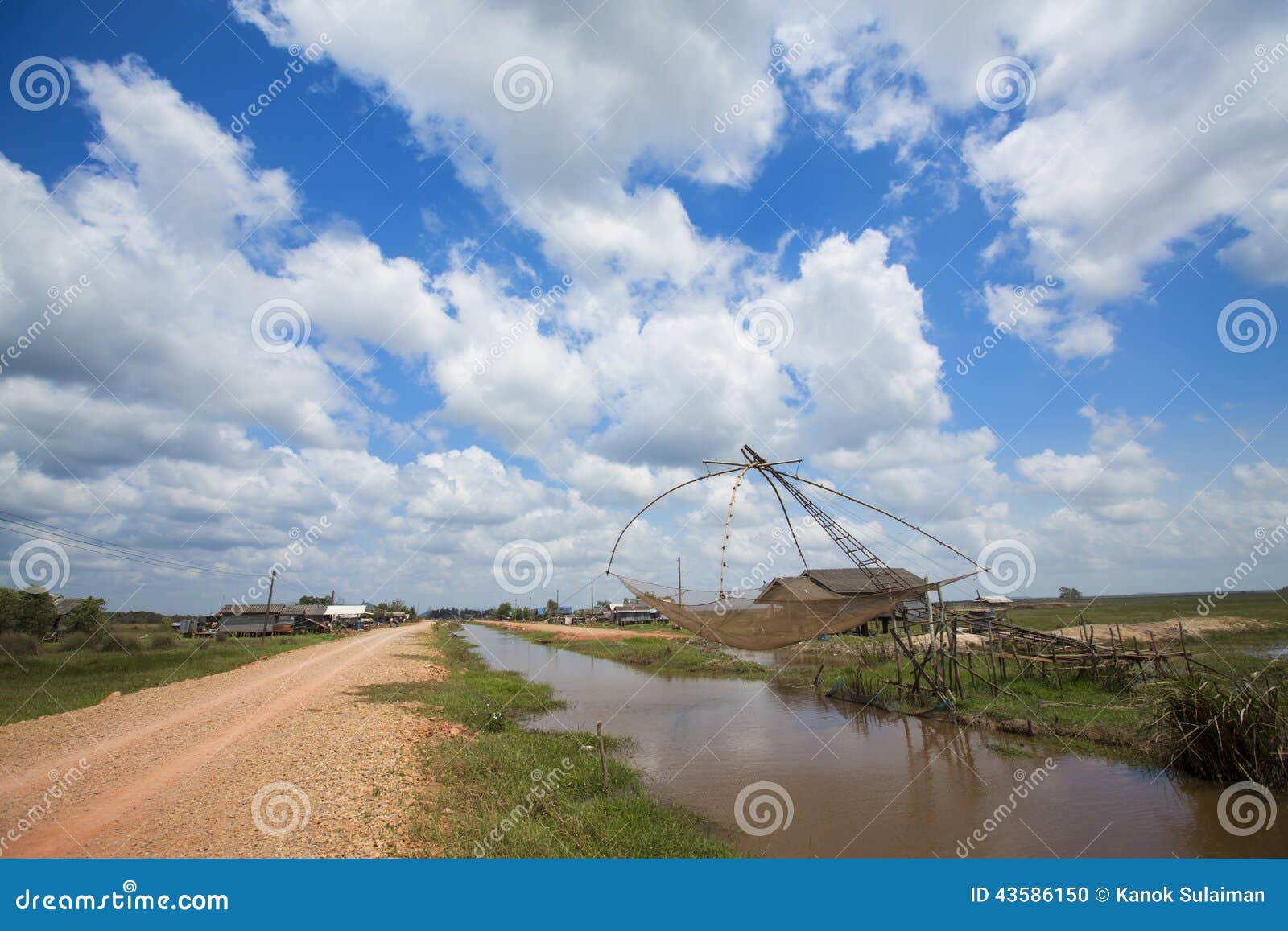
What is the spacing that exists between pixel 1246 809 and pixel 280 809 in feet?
41.8

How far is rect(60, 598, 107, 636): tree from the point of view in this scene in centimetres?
3381

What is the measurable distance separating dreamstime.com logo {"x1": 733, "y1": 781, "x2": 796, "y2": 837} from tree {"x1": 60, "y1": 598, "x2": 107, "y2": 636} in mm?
39424

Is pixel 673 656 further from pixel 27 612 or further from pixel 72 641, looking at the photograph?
pixel 27 612

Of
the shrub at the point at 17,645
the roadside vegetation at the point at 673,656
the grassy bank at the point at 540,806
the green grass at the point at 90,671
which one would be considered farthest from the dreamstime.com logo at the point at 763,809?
the shrub at the point at 17,645

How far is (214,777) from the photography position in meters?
8.36

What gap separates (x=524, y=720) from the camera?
47.9 ft

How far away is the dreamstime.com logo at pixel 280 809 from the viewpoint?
655cm

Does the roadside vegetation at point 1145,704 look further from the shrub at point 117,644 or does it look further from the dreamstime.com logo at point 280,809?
the shrub at point 117,644

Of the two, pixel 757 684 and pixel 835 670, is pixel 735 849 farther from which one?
pixel 835 670

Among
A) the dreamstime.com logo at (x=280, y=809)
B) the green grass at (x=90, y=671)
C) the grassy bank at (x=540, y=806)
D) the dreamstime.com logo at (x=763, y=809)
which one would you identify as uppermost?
the grassy bank at (x=540, y=806)

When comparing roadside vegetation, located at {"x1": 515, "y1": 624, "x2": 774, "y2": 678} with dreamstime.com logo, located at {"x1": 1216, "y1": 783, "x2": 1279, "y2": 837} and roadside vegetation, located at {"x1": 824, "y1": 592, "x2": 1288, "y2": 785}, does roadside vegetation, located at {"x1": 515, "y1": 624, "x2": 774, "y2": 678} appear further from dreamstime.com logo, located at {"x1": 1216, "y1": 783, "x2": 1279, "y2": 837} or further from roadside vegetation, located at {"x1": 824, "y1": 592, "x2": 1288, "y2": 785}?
dreamstime.com logo, located at {"x1": 1216, "y1": 783, "x2": 1279, "y2": 837}

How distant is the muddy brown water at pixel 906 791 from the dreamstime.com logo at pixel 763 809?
0.03 metres

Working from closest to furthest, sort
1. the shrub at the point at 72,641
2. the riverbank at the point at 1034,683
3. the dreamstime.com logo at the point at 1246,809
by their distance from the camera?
the dreamstime.com logo at the point at 1246,809
the riverbank at the point at 1034,683
the shrub at the point at 72,641

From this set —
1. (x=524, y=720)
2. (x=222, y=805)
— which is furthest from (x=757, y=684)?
(x=222, y=805)
